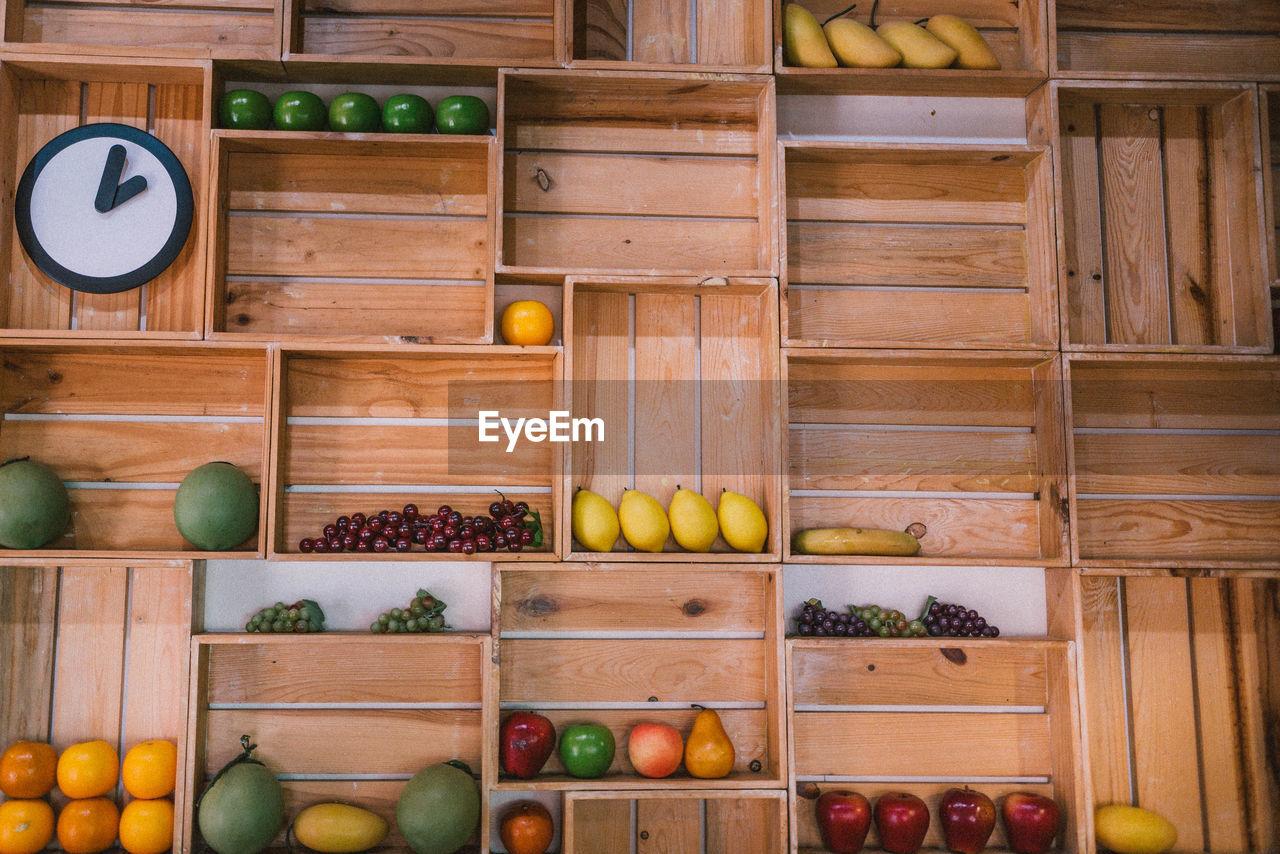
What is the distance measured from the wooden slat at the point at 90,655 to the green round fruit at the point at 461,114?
137 cm

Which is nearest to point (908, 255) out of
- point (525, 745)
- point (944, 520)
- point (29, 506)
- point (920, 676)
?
point (944, 520)

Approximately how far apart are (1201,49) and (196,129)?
107 inches

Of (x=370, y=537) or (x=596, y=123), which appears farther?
(x=596, y=123)

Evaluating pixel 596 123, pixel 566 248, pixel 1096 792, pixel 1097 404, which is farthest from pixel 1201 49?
pixel 1096 792

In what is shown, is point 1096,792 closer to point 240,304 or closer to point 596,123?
point 596,123

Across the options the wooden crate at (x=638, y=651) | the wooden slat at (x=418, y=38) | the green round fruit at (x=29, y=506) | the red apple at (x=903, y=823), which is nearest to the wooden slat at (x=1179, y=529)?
the red apple at (x=903, y=823)

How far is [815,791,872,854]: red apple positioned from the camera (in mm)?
1900

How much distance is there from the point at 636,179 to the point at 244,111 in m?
0.98

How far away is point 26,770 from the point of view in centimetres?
188

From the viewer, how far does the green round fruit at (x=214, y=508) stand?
1.84 metres

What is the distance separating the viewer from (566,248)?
7.00 ft

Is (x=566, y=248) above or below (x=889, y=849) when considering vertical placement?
above

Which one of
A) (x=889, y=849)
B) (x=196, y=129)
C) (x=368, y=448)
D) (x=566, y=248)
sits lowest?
(x=889, y=849)

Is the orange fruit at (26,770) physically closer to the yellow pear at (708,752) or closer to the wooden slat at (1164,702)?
the yellow pear at (708,752)
